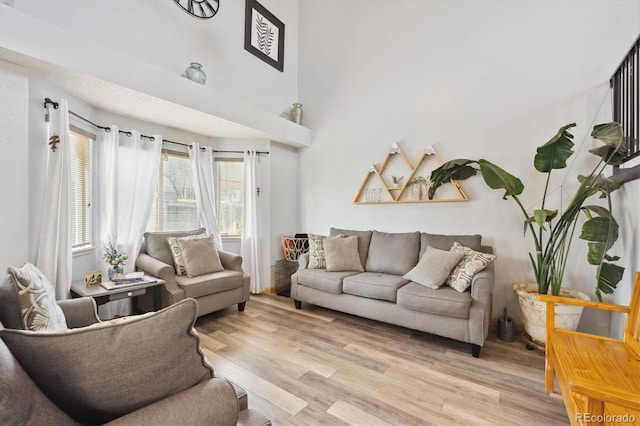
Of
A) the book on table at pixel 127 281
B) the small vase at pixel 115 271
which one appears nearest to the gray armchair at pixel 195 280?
the book on table at pixel 127 281

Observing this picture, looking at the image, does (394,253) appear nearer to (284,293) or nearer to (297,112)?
(284,293)

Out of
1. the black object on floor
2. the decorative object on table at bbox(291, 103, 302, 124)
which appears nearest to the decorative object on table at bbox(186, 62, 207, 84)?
the decorative object on table at bbox(291, 103, 302, 124)

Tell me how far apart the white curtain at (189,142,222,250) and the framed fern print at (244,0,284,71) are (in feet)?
5.20

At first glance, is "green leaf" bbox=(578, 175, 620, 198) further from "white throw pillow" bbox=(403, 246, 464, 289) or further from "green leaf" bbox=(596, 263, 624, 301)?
"white throw pillow" bbox=(403, 246, 464, 289)

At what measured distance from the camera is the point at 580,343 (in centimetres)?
173

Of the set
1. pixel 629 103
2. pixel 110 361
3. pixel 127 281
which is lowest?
pixel 127 281

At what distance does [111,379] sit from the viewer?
718mm

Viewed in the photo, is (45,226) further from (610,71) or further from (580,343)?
(610,71)

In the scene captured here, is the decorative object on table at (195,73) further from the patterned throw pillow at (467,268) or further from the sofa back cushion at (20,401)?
the patterned throw pillow at (467,268)

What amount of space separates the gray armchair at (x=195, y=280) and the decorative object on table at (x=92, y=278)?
40 cm

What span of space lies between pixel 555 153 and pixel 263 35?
12.9 ft

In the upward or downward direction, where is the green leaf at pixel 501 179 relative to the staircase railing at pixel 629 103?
downward

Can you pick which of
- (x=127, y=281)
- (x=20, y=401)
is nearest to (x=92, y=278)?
(x=127, y=281)

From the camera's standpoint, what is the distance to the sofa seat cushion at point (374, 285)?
9.44 ft
